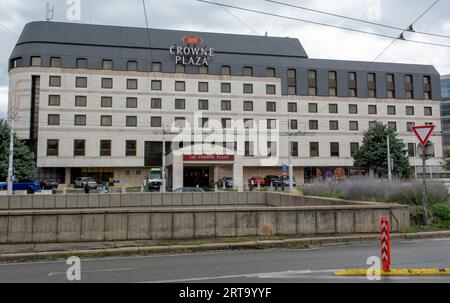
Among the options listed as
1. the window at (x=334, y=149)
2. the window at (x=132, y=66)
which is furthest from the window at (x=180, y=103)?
the window at (x=334, y=149)

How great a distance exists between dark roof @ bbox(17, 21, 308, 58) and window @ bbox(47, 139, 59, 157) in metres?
15.9

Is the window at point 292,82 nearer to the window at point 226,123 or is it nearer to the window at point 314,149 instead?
the window at point 314,149

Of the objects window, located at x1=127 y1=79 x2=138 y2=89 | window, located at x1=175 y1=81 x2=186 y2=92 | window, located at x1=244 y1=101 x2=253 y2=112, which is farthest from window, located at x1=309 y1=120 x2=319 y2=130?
window, located at x1=127 y1=79 x2=138 y2=89

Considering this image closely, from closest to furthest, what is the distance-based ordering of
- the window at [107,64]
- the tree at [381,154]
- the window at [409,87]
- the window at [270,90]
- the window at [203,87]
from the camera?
the tree at [381,154]
the window at [107,64]
the window at [203,87]
the window at [270,90]
the window at [409,87]

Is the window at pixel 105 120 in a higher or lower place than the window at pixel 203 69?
lower

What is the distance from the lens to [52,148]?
5347 centimetres

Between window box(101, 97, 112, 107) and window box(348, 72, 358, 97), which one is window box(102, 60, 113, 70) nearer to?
window box(101, 97, 112, 107)

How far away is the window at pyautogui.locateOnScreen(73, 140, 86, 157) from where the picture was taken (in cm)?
5403

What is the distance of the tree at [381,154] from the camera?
47.2m

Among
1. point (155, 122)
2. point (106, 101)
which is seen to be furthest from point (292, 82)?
point (106, 101)

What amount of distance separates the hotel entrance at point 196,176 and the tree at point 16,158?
72.0 feet

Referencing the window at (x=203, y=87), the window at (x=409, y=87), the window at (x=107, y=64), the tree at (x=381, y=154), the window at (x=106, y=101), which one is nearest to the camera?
the tree at (x=381, y=154)

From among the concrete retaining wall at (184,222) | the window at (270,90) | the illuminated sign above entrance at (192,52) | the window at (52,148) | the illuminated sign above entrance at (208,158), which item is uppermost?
the illuminated sign above entrance at (192,52)
